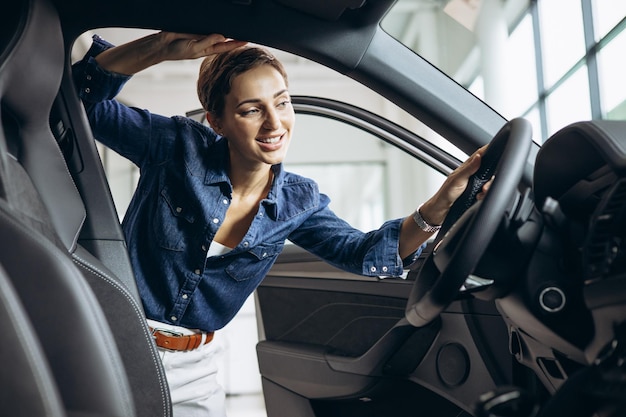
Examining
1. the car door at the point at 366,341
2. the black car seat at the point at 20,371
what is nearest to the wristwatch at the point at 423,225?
the car door at the point at 366,341

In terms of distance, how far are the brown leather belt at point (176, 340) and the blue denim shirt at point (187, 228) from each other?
24 millimetres

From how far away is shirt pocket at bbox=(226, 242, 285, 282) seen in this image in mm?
1343

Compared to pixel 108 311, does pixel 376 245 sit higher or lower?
higher

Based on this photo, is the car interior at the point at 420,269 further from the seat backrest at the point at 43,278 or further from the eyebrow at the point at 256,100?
the eyebrow at the point at 256,100

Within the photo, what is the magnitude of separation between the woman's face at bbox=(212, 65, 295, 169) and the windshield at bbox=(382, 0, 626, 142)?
3322 mm

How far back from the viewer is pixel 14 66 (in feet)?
2.52

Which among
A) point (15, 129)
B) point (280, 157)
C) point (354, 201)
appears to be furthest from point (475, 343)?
point (354, 201)

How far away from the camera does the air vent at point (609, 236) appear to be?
2.39 ft

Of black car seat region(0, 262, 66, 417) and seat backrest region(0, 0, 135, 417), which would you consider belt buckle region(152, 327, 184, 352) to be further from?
black car seat region(0, 262, 66, 417)

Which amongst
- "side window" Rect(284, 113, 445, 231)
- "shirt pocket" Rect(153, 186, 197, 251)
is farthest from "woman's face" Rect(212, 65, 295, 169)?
"side window" Rect(284, 113, 445, 231)

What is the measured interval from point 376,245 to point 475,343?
10.5 inches

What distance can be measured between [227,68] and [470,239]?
2.34ft

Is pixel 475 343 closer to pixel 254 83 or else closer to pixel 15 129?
pixel 254 83

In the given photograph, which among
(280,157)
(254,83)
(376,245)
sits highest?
(254,83)
